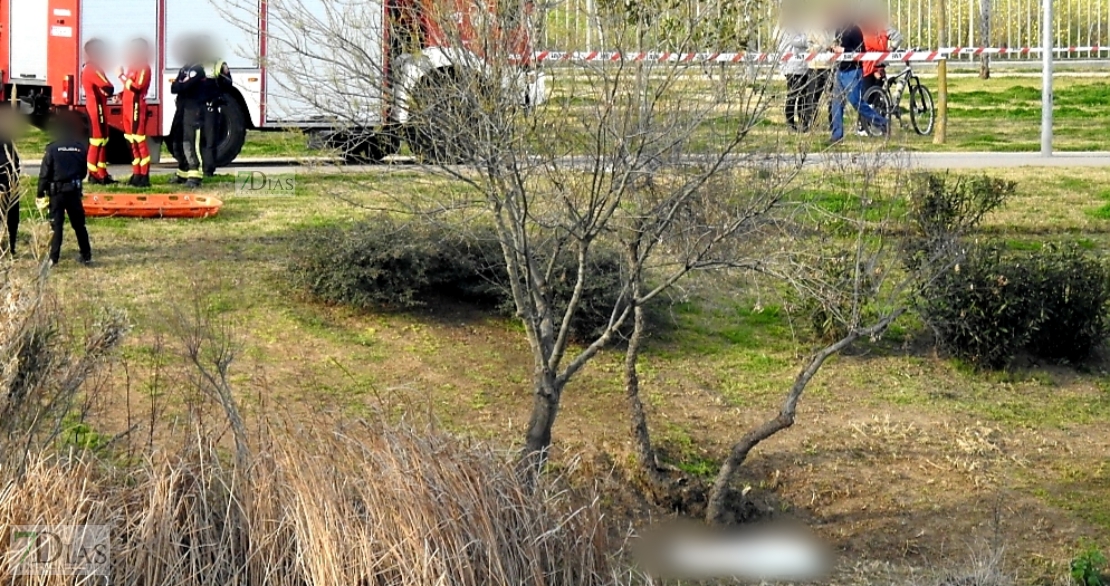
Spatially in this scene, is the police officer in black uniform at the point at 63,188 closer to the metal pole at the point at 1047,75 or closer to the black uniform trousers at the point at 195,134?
the black uniform trousers at the point at 195,134

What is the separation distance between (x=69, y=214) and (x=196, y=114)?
14.5ft

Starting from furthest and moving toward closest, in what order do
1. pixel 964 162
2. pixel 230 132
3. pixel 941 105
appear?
pixel 941 105
pixel 230 132
pixel 964 162

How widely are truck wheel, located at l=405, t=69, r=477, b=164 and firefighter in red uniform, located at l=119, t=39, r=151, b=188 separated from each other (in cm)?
866

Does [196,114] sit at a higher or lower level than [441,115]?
higher

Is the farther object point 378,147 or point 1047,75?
point 1047,75

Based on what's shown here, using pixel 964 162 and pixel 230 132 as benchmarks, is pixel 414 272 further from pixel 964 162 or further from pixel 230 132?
pixel 964 162

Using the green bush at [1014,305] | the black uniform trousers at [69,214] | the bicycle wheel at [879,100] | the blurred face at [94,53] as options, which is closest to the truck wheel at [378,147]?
the black uniform trousers at [69,214]

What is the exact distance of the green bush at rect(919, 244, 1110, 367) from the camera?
10.6m

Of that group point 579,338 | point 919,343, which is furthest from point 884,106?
point 579,338

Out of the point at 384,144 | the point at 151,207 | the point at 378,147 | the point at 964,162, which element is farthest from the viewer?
the point at 964,162

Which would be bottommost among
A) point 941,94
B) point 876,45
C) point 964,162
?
point 964,162

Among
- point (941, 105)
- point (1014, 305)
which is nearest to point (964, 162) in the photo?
point (941, 105)

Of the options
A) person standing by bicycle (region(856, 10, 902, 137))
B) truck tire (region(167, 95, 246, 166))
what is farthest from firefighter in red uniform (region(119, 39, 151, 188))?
person standing by bicycle (region(856, 10, 902, 137))

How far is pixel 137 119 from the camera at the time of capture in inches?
612
